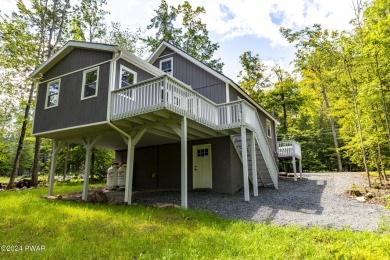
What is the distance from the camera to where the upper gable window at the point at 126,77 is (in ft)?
31.4

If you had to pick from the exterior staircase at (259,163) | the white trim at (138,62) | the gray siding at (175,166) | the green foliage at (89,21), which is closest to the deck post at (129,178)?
the white trim at (138,62)

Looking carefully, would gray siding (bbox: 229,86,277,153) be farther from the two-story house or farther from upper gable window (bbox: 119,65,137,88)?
upper gable window (bbox: 119,65,137,88)

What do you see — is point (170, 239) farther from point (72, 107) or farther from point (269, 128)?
point (269, 128)

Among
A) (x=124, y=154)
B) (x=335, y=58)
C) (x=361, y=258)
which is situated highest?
(x=335, y=58)

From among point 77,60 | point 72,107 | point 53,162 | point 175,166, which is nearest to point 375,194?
point 175,166

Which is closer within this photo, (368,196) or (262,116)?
(368,196)

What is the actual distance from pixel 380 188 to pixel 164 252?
415 inches

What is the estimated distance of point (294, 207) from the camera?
7.96 metres

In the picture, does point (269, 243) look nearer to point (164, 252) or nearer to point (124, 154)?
point (164, 252)

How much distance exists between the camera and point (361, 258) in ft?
12.9

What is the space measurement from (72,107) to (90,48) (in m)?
2.55

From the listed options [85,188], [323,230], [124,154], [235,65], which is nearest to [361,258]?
[323,230]

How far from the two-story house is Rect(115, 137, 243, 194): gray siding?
→ 5 centimetres

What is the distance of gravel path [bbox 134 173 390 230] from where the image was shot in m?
6.13
